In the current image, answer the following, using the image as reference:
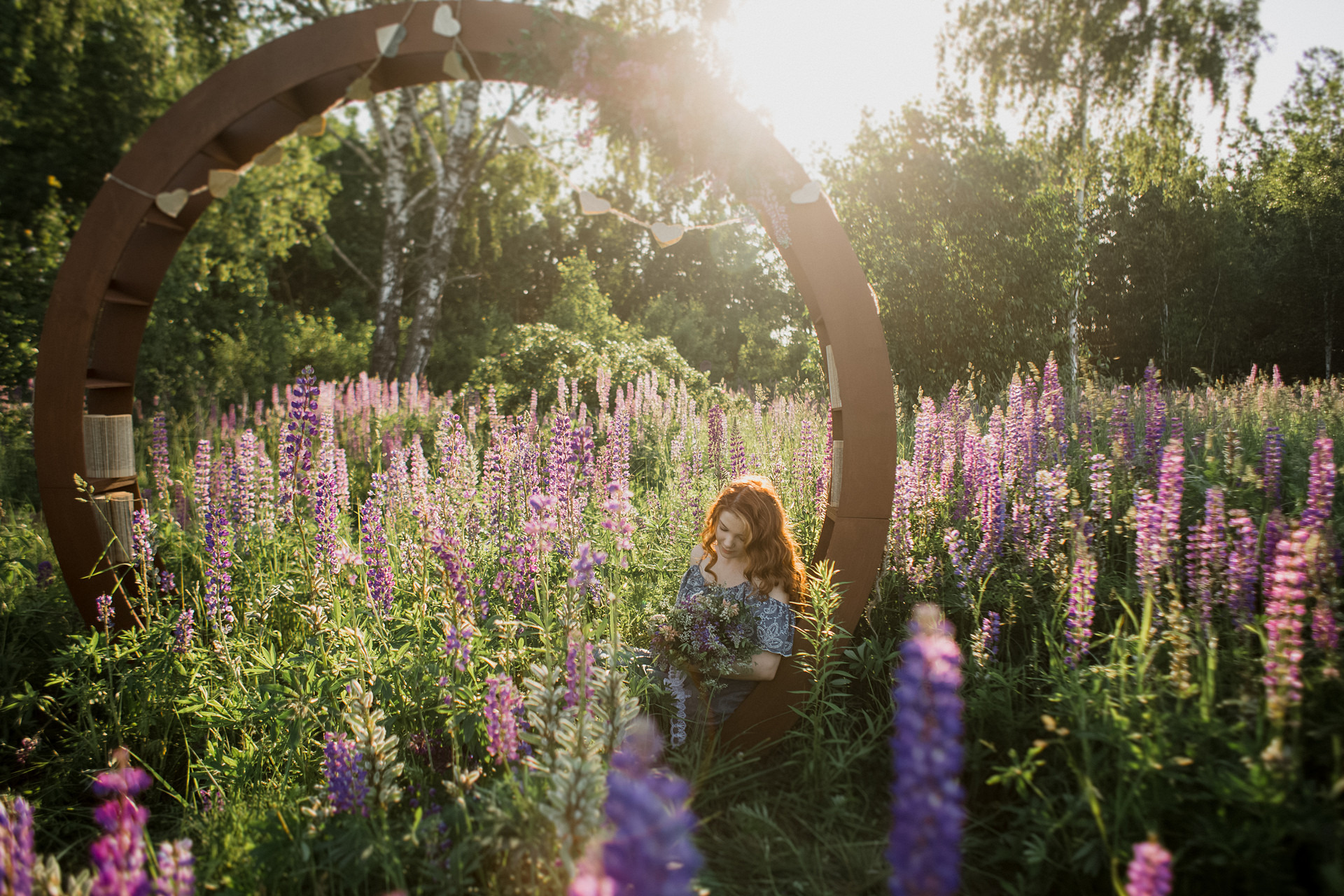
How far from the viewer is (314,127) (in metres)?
3.65

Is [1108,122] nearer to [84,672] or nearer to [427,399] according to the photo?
[427,399]

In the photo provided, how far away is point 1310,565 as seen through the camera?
1.87m

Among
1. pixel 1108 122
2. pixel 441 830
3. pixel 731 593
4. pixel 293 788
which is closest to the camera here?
pixel 441 830

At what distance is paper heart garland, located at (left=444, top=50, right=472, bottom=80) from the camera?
329cm

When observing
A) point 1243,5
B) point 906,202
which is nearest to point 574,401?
point 906,202

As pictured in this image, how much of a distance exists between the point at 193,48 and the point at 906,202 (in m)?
14.0

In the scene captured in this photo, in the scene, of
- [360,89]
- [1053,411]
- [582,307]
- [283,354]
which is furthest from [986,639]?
[283,354]

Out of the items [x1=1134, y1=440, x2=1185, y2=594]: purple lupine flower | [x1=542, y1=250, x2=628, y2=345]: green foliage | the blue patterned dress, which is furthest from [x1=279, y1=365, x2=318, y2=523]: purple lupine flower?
[x1=542, y1=250, x2=628, y2=345]: green foliage

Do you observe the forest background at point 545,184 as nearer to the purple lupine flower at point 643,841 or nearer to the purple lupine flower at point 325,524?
the purple lupine flower at point 325,524

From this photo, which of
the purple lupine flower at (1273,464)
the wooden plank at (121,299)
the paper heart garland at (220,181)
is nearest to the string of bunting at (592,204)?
the paper heart garland at (220,181)

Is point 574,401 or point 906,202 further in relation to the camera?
point 906,202

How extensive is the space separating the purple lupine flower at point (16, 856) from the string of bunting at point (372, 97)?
2680 mm

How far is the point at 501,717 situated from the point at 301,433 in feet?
5.75

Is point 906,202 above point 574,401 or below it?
above
